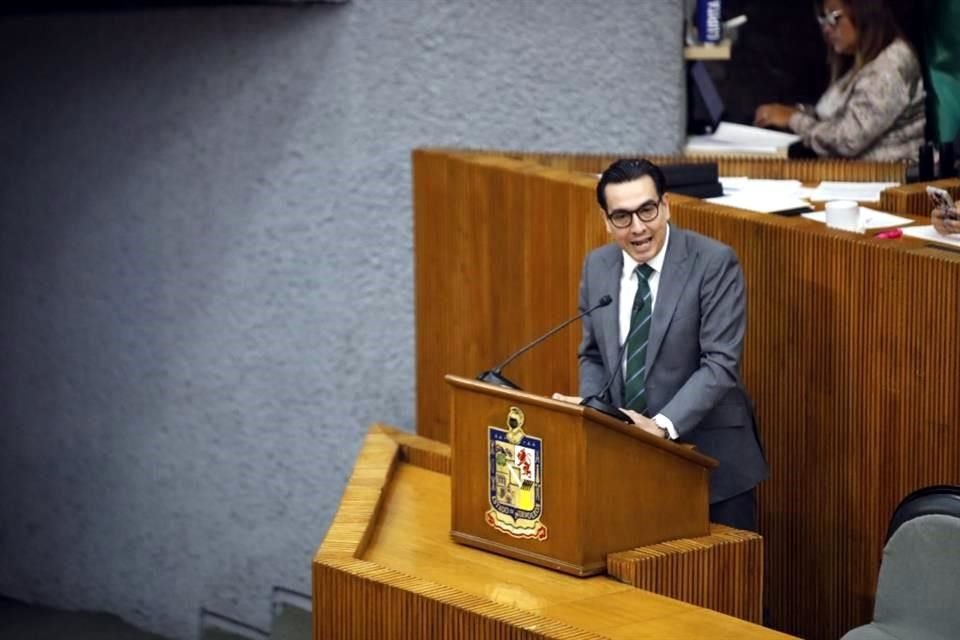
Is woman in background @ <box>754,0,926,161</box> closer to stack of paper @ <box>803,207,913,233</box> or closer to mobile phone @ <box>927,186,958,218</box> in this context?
stack of paper @ <box>803,207,913,233</box>

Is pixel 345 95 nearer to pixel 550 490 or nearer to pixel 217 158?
pixel 217 158

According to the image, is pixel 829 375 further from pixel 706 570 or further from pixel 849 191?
pixel 849 191

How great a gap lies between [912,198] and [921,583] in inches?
46.7

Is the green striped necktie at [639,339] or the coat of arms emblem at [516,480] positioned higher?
the green striped necktie at [639,339]

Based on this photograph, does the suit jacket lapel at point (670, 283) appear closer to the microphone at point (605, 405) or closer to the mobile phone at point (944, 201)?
the microphone at point (605, 405)

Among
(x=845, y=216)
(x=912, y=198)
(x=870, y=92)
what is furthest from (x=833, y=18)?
(x=845, y=216)

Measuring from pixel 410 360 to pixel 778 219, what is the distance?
1.48 metres

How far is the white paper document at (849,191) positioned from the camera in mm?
3502

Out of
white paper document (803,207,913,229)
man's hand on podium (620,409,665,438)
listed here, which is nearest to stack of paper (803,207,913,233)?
white paper document (803,207,913,229)

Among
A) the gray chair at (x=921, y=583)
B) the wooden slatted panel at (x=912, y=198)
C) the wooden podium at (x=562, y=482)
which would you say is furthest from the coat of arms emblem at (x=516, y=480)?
the wooden slatted panel at (x=912, y=198)

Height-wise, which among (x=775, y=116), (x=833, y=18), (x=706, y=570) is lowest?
(x=706, y=570)

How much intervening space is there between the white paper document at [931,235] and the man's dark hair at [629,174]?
490mm

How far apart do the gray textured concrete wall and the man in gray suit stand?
1565mm

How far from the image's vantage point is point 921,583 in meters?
2.24
